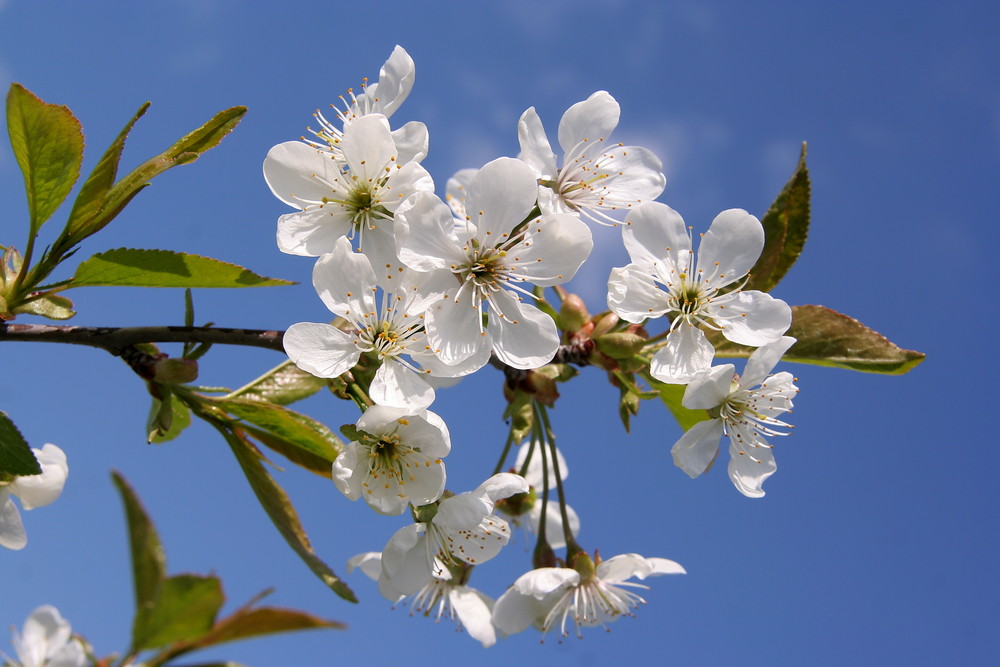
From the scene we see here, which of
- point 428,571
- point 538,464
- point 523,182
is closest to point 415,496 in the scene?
point 428,571

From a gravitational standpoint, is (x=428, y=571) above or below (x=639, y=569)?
below

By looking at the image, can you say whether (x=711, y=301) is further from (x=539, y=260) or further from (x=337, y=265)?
(x=337, y=265)

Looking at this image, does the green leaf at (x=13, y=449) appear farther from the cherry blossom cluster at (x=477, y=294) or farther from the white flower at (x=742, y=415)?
the white flower at (x=742, y=415)

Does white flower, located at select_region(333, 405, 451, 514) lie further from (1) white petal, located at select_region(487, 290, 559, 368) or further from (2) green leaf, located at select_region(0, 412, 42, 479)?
(2) green leaf, located at select_region(0, 412, 42, 479)

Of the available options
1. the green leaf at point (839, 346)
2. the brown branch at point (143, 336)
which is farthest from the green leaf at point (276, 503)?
the green leaf at point (839, 346)

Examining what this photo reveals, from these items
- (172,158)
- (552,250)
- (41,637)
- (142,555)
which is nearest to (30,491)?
(41,637)

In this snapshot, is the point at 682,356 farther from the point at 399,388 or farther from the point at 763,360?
the point at 399,388
